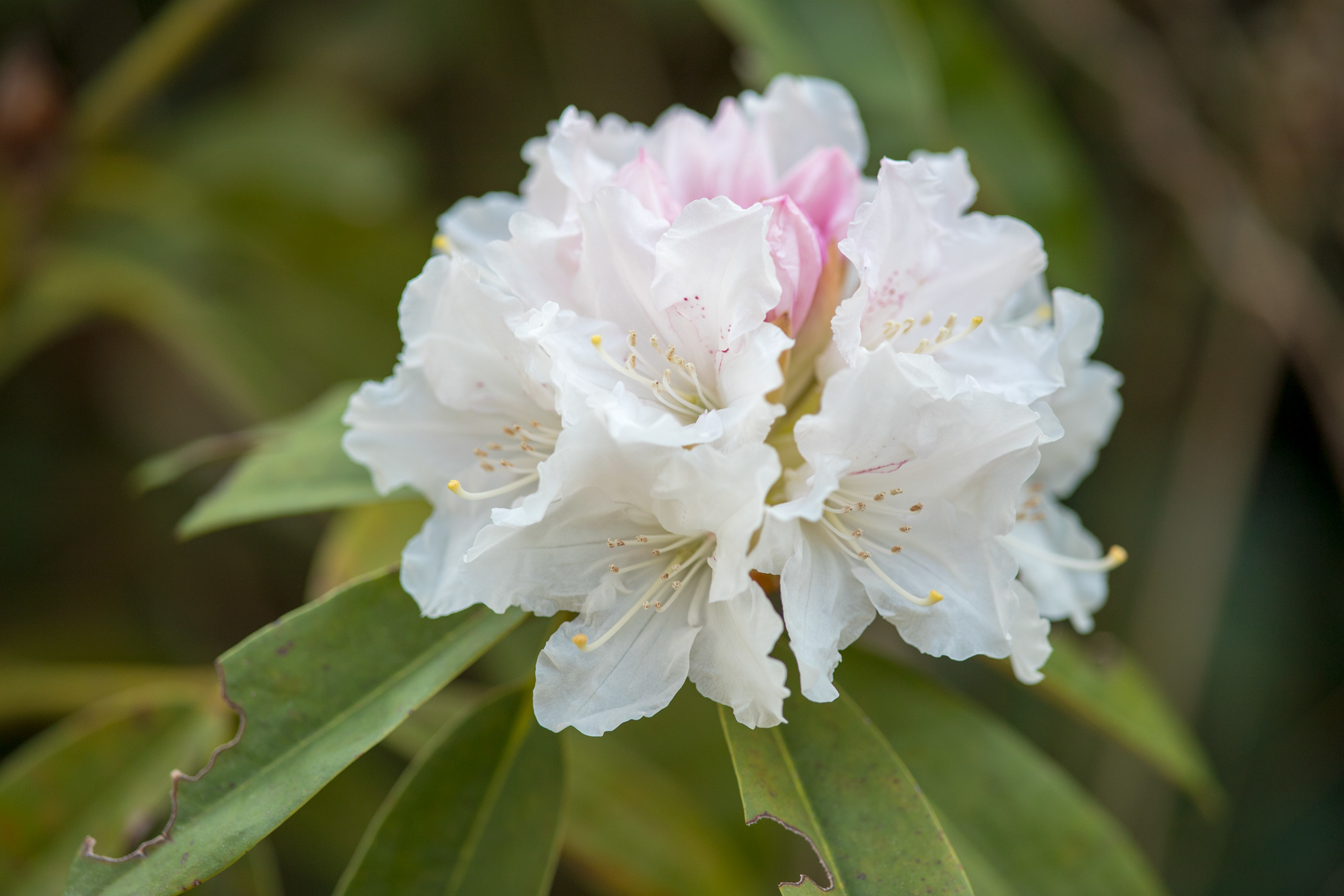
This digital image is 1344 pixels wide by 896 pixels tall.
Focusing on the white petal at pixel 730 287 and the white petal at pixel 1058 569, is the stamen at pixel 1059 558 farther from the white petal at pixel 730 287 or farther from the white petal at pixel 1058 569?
the white petal at pixel 730 287

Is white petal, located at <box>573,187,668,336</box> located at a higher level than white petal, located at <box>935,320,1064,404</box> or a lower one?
higher

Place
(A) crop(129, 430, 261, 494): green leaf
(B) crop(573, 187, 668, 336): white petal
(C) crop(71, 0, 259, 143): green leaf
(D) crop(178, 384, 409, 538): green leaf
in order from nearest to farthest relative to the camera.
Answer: (B) crop(573, 187, 668, 336): white petal
(D) crop(178, 384, 409, 538): green leaf
(A) crop(129, 430, 261, 494): green leaf
(C) crop(71, 0, 259, 143): green leaf

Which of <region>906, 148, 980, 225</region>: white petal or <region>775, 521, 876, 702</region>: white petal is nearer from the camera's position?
<region>775, 521, 876, 702</region>: white petal

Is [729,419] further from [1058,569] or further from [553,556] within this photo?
[1058,569]

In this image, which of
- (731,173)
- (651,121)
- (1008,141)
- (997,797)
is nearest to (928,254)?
(731,173)

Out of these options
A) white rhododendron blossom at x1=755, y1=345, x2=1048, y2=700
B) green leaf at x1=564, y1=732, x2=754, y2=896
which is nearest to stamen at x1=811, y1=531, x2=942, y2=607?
white rhododendron blossom at x1=755, y1=345, x2=1048, y2=700

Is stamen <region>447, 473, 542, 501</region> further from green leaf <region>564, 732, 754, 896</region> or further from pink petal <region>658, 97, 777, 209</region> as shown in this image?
green leaf <region>564, 732, 754, 896</region>

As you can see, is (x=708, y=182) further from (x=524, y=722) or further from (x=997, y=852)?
(x=997, y=852)
